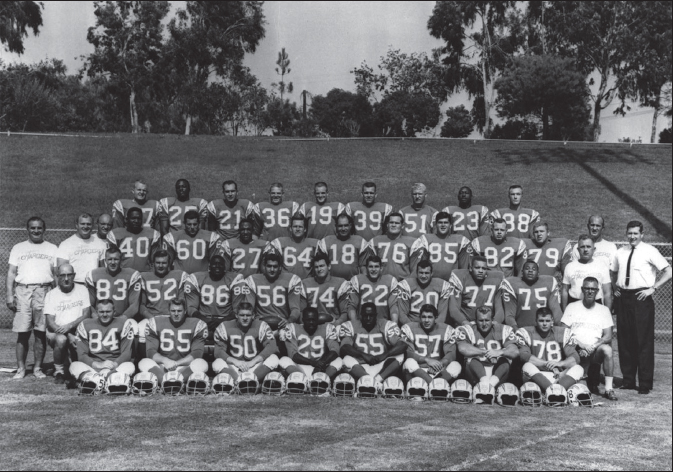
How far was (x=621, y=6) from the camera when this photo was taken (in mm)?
22812

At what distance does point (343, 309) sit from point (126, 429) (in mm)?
3015

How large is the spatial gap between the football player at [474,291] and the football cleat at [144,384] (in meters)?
3.12

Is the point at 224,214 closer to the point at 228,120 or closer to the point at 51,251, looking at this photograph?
the point at 51,251

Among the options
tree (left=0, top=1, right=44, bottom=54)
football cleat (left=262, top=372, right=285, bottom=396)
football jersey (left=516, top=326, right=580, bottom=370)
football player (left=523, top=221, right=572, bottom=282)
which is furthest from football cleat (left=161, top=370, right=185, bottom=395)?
tree (left=0, top=1, right=44, bottom=54)

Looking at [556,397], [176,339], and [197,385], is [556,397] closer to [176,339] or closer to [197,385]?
[197,385]

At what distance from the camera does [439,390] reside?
7.44 m

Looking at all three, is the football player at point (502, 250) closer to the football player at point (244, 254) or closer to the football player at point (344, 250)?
the football player at point (344, 250)

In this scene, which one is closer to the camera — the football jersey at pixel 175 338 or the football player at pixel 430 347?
the football player at pixel 430 347

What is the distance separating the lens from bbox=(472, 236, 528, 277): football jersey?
28.9 ft

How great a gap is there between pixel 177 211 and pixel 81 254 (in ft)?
4.43

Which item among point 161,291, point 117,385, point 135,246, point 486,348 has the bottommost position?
point 117,385

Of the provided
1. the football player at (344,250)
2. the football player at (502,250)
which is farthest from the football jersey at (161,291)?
the football player at (502,250)

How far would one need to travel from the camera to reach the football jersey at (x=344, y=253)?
29.4ft

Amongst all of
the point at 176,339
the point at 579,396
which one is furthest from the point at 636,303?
the point at 176,339
